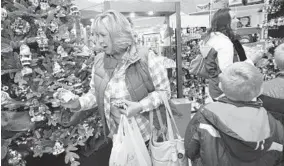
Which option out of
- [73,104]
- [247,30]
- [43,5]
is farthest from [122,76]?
[247,30]

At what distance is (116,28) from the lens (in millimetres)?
1423

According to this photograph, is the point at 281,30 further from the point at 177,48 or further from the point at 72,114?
the point at 72,114

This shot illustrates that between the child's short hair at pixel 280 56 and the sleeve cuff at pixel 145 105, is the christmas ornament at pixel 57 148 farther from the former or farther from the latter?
the child's short hair at pixel 280 56

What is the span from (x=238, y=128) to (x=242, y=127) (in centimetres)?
2

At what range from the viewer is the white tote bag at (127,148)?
55.3 inches

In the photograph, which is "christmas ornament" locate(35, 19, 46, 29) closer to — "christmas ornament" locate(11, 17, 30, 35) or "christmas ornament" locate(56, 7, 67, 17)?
"christmas ornament" locate(11, 17, 30, 35)

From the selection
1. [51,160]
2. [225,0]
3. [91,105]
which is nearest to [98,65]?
[91,105]

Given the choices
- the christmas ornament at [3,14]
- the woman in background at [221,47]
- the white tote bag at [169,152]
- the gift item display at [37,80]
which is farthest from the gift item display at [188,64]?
the christmas ornament at [3,14]

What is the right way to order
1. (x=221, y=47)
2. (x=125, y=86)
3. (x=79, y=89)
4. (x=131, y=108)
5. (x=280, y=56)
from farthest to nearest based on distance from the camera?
(x=221, y=47) < (x=79, y=89) < (x=280, y=56) < (x=125, y=86) < (x=131, y=108)

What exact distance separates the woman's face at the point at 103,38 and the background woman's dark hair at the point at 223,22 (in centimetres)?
148

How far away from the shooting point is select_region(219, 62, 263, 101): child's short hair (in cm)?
130

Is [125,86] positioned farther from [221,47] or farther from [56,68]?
[221,47]

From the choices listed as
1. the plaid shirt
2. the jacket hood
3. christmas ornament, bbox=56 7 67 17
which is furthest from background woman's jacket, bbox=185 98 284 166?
christmas ornament, bbox=56 7 67 17

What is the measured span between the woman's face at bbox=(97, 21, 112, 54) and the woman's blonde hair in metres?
0.02
